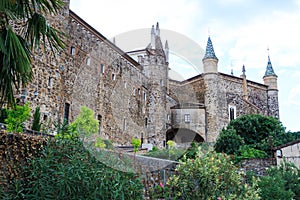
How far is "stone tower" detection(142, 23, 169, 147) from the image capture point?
105ft

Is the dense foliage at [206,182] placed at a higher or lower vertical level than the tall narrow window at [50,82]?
lower

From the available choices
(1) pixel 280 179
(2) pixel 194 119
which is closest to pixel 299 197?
(1) pixel 280 179

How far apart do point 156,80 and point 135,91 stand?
10.2ft

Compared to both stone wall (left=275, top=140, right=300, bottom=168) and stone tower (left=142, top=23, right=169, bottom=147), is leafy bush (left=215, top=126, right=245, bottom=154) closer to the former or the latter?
stone wall (left=275, top=140, right=300, bottom=168)

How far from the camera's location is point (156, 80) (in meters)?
32.8

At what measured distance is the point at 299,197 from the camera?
37.3 feet

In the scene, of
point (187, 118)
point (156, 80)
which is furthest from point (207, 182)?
point (187, 118)

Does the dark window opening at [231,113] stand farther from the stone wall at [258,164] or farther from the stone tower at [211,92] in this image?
the stone wall at [258,164]

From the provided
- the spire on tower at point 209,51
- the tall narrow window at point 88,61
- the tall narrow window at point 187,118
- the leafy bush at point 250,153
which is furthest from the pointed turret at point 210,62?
the leafy bush at point 250,153

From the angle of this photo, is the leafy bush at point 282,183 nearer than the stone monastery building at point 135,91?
Yes

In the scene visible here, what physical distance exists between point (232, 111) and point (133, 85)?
13297mm

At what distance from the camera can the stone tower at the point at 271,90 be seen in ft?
142

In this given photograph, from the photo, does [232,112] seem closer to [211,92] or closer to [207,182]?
[211,92]

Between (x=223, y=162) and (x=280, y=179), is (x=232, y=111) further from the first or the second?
(x=223, y=162)
